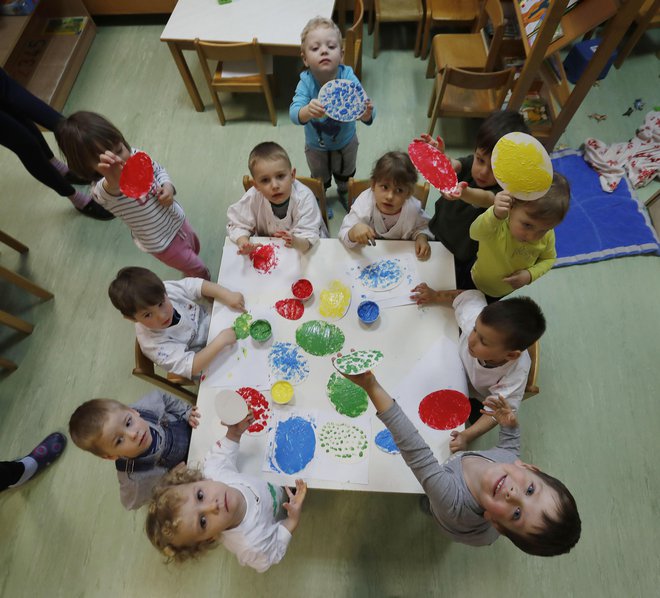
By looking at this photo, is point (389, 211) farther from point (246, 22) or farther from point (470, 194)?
point (246, 22)

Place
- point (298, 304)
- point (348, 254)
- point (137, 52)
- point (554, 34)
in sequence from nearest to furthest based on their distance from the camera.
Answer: point (298, 304)
point (348, 254)
point (554, 34)
point (137, 52)

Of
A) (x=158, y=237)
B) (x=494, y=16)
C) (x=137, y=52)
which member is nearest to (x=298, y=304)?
(x=158, y=237)

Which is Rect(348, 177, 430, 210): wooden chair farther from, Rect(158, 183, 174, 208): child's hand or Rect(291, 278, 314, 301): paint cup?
Rect(158, 183, 174, 208): child's hand

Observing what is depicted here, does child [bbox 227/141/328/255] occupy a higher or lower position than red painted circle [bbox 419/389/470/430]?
higher

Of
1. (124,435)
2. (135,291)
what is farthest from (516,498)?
(135,291)

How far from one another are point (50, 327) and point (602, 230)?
3729mm

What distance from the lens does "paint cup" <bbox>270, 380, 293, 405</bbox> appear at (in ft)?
5.00

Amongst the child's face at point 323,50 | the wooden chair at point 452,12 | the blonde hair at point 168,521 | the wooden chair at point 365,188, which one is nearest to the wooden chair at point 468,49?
the wooden chair at point 452,12

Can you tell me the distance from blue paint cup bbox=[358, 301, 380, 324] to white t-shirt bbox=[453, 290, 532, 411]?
1.05ft

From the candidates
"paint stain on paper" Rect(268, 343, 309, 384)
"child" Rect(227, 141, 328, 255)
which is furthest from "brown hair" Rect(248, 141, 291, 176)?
"paint stain on paper" Rect(268, 343, 309, 384)

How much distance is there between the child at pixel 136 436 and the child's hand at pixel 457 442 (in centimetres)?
92

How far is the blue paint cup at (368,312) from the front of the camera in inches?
65.4

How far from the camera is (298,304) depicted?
1.74m

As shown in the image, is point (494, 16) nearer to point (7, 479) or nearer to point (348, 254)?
point (348, 254)
